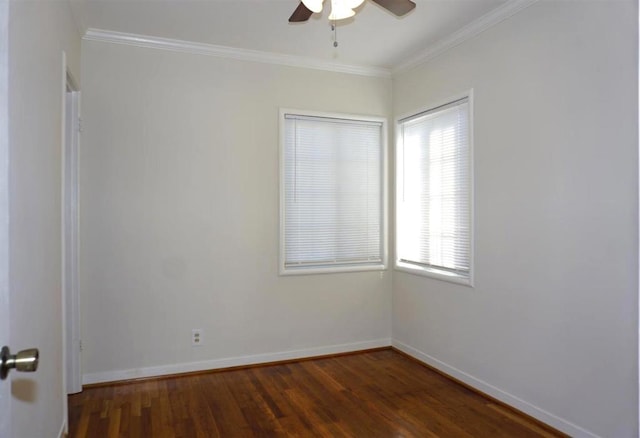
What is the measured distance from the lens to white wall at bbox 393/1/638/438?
229cm

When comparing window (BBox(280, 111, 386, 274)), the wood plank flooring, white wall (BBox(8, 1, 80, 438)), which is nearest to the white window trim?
window (BBox(280, 111, 386, 274))

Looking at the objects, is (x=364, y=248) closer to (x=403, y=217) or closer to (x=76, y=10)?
(x=403, y=217)

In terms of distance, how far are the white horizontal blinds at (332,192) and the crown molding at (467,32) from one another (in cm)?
70

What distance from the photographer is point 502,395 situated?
305 centimetres

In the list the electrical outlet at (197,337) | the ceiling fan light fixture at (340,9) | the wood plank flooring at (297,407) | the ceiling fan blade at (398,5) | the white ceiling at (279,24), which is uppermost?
the white ceiling at (279,24)

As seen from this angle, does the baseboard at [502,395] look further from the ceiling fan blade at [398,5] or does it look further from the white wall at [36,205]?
the white wall at [36,205]

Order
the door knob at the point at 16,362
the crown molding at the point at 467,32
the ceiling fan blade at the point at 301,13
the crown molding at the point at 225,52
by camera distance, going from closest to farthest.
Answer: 1. the door knob at the point at 16,362
2. the ceiling fan blade at the point at 301,13
3. the crown molding at the point at 467,32
4. the crown molding at the point at 225,52

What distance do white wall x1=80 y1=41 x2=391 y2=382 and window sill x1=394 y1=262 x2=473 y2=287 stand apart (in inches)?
23.3

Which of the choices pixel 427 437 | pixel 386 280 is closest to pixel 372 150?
pixel 386 280

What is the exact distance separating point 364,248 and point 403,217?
1.60 feet

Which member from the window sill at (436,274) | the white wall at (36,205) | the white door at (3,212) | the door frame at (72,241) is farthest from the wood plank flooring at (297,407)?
the white door at (3,212)

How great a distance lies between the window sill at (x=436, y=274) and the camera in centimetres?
338

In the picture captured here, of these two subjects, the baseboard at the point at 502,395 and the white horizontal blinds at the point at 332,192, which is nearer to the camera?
the baseboard at the point at 502,395

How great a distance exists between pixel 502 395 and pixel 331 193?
2185 millimetres
